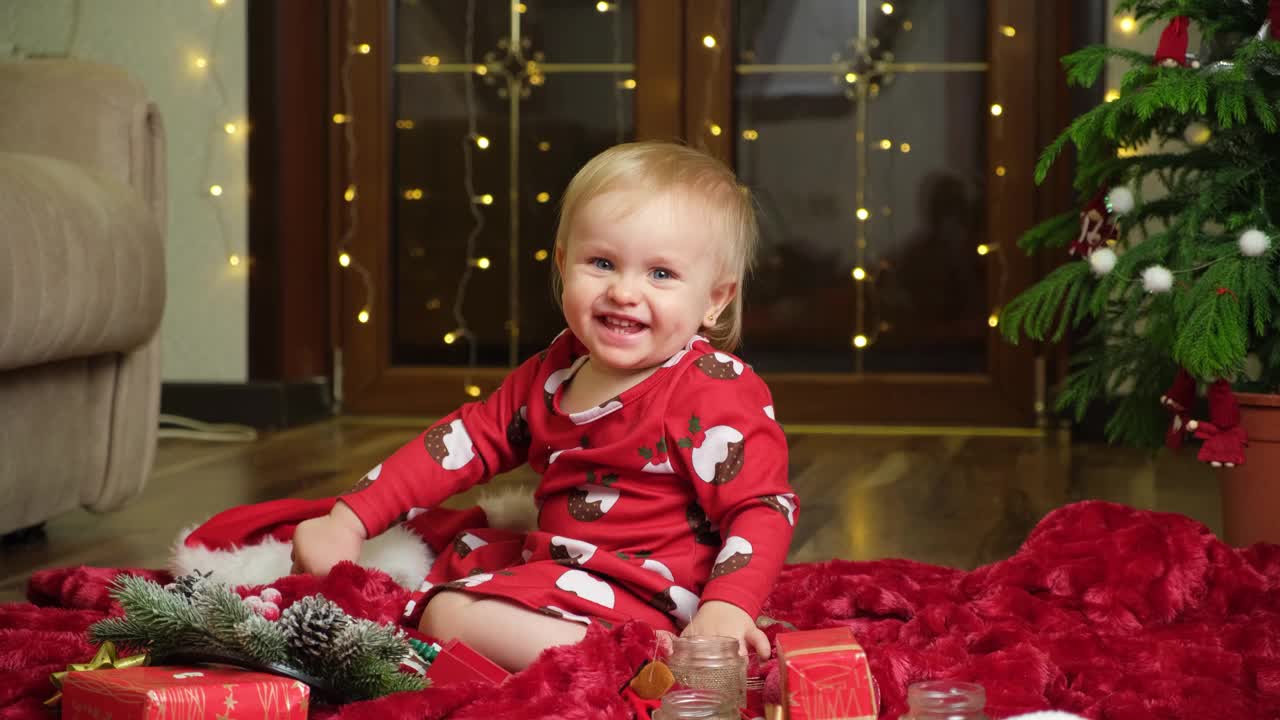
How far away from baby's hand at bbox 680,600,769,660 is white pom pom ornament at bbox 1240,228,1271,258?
994mm

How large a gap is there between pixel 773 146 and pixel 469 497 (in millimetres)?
1573

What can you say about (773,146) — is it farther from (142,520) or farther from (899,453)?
(142,520)

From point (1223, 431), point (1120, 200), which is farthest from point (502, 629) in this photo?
point (1120, 200)

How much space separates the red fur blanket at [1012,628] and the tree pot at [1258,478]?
25 centimetres

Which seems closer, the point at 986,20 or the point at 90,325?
the point at 90,325

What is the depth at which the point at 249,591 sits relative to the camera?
1303mm

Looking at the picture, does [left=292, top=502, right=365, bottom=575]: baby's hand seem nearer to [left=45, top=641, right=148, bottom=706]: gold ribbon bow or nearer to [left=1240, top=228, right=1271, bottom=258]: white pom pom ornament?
[left=45, top=641, right=148, bottom=706]: gold ribbon bow

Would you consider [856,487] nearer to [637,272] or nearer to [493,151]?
[637,272]

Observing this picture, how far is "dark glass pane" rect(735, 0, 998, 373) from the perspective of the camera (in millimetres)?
3477

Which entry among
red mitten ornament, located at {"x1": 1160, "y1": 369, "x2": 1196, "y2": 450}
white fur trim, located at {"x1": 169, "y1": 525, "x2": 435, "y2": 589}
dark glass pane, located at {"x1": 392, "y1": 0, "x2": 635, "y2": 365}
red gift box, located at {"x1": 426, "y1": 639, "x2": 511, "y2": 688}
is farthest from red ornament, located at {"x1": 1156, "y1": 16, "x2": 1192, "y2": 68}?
dark glass pane, located at {"x1": 392, "y1": 0, "x2": 635, "y2": 365}

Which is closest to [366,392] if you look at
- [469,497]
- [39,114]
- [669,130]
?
[669,130]

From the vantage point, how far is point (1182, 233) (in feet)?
6.23

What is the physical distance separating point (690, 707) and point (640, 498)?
1.15ft

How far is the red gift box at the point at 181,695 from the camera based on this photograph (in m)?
0.90
